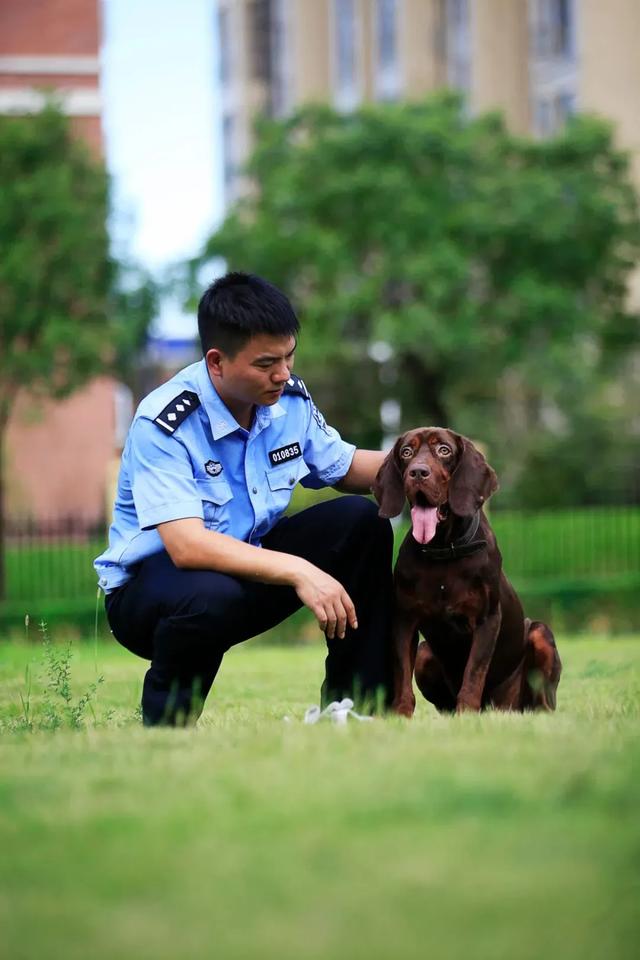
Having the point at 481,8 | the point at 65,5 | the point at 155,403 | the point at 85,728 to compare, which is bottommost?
the point at 85,728

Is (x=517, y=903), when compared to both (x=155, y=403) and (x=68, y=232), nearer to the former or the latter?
(x=155, y=403)

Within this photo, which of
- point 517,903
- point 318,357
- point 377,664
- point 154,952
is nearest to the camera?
point 154,952

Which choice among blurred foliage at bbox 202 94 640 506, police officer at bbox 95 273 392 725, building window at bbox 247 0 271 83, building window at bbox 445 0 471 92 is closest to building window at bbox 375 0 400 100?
building window at bbox 445 0 471 92

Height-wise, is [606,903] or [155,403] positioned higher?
[155,403]

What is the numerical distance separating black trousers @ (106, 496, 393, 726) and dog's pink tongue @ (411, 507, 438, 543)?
0.23m

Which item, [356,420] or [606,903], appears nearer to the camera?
[606,903]

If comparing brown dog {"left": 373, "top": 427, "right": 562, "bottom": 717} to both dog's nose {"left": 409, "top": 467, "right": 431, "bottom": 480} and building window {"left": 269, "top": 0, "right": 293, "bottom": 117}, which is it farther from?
building window {"left": 269, "top": 0, "right": 293, "bottom": 117}

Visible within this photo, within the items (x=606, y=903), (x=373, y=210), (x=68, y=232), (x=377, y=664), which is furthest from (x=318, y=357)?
(x=606, y=903)

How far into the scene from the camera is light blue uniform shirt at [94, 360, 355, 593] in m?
4.66

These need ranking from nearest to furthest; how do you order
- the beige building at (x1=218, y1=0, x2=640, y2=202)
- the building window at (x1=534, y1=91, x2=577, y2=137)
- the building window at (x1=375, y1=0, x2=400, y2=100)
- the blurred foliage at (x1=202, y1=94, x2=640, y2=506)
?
the blurred foliage at (x1=202, y1=94, x2=640, y2=506) < the beige building at (x1=218, y1=0, x2=640, y2=202) < the building window at (x1=534, y1=91, x2=577, y2=137) < the building window at (x1=375, y1=0, x2=400, y2=100)

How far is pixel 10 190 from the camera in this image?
58.0 ft

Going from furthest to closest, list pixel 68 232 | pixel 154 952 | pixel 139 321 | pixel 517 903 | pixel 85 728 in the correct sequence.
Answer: pixel 139 321 < pixel 68 232 < pixel 85 728 < pixel 517 903 < pixel 154 952

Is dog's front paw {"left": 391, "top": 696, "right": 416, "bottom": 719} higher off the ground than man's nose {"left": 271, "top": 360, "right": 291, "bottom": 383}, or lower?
lower

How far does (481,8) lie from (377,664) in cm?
3889
